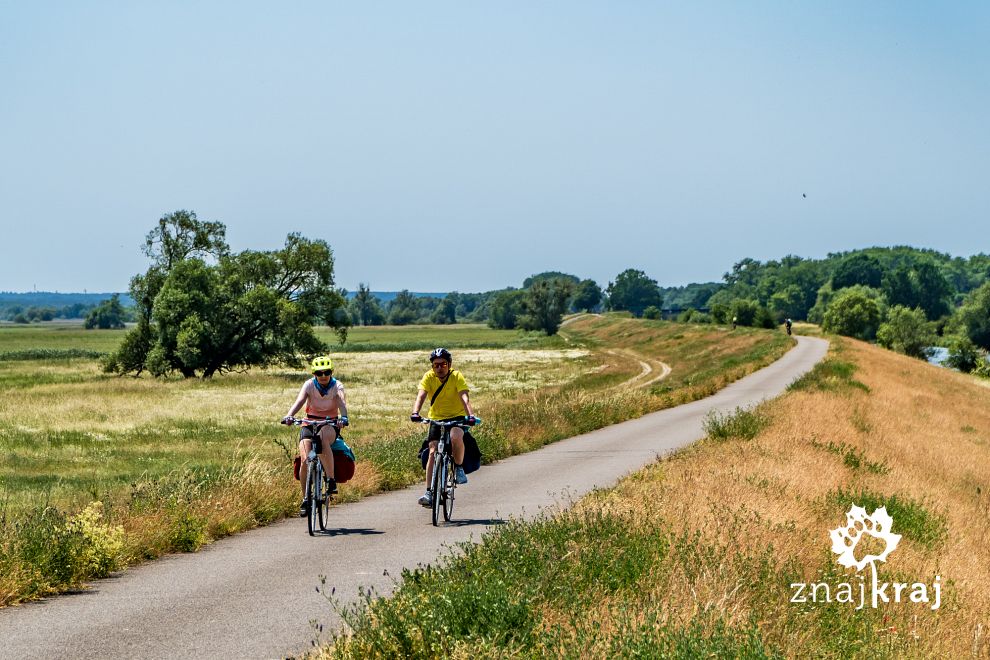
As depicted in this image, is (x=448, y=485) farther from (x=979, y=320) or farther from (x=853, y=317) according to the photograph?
(x=979, y=320)

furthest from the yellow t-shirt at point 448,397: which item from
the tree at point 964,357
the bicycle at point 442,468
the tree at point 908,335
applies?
the tree at point 908,335

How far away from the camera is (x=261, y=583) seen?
32.7ft

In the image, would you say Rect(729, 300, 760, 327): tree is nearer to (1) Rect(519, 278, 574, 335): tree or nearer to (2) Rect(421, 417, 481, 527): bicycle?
(1) Rect(519, 278, 574, 335): tree

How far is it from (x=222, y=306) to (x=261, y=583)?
66425 millimetres

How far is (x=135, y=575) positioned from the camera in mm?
10695

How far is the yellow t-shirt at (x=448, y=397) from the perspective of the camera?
13266mm

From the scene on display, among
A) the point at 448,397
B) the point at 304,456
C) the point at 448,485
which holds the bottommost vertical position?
the point at 448,485

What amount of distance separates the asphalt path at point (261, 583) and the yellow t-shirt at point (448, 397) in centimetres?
149

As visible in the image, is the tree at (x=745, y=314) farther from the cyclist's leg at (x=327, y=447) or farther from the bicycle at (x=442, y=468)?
the cyclist's leg at (x=327, y=447)

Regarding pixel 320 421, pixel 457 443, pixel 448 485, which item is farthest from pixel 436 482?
pixel 320 421

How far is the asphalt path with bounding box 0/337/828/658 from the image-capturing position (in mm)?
7977

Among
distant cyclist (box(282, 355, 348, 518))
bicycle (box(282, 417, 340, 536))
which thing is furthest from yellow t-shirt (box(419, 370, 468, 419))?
bicycle (box(282, 417, 340, 536))

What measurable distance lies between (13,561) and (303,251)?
69.9 meters

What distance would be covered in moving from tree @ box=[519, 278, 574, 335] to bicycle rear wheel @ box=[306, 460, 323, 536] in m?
148
